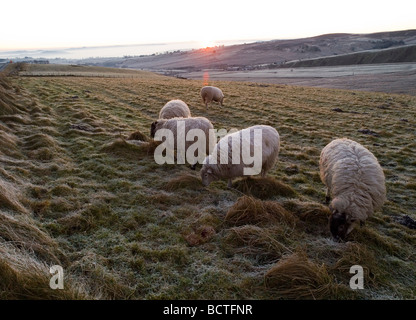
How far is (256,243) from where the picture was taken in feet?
16.4

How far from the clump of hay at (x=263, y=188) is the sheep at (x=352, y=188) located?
123 centimetres

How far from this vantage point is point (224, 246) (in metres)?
5.01

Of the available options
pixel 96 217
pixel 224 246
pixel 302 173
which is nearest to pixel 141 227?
pixel 96 217

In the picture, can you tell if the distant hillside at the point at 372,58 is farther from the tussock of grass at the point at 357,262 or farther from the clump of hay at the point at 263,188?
the tussock of grass at the point at 357,262

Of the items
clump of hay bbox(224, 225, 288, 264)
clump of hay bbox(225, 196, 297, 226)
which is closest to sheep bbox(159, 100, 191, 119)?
clump of hay bbox(225, 196, 297, 226)

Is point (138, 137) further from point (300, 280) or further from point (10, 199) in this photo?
point (300, 280)

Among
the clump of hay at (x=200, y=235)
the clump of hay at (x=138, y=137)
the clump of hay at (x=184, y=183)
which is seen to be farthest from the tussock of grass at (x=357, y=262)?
the clump of hay at (x=138, y=137)

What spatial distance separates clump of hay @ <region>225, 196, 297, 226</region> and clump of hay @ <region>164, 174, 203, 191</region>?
71.6 inches

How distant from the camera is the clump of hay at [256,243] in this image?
4.79 m

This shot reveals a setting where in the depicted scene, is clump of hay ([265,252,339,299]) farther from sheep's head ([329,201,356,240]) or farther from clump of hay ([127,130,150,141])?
clump of hay ([127,130,150,141])

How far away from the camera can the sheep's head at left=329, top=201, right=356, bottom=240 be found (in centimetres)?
530

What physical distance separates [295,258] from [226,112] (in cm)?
1604

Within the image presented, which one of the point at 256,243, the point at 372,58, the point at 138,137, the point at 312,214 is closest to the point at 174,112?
the point at 138,137
